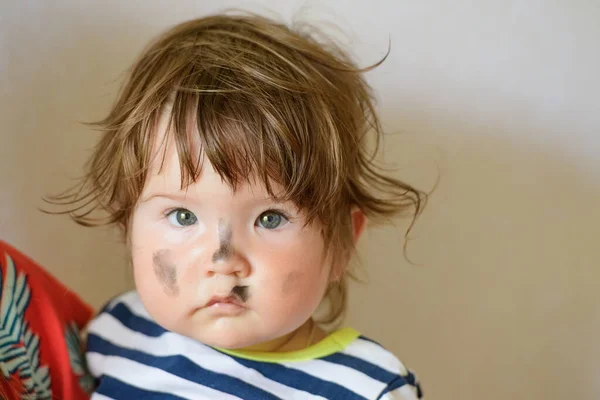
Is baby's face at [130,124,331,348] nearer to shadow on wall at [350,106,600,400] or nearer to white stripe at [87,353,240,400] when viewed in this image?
white stripe at [87,353,240,400]

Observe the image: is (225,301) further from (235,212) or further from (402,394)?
(402,394)

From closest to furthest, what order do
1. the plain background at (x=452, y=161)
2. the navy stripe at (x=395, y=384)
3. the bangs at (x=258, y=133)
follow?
the bangs at (x=258, y=133)
the navy stripe at (x=395, y=384)
the plain background at (x=452, y=161)

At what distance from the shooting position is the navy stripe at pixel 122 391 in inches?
30.7

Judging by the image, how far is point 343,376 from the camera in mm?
788

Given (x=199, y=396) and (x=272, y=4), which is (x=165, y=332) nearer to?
(x=199, y=396)

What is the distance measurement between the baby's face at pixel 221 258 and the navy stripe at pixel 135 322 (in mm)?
110

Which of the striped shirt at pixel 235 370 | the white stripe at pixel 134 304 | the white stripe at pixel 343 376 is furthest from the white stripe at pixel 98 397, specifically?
the white stripe at pixel 343 376

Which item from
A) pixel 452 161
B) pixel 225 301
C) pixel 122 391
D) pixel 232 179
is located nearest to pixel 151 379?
pixel 122 391

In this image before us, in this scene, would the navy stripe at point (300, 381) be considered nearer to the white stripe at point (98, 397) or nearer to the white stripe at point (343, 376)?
the white stripe at point (343, 376)

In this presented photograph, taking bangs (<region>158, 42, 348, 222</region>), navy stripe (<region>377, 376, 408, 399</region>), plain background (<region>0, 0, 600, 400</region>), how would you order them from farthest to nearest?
1. plain background (<region>0, 0, 600, 400</region>)
2. navy stripe (<region>377, 376, 408, 399</region>)
3. bangs (<region>158, 42, 348, 222</region>)

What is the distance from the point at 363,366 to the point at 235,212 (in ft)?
0.83

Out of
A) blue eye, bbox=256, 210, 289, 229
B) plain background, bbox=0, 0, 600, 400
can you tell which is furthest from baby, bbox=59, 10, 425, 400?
plain background, bbox=0, 0, 600, 400

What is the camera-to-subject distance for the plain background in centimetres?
92

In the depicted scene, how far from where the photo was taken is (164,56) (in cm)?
77
